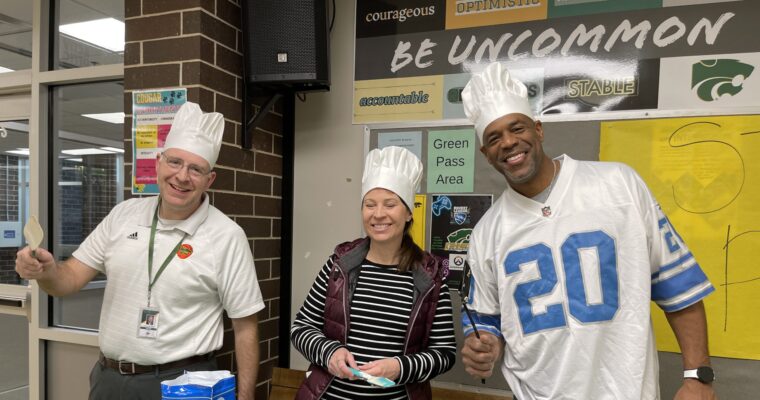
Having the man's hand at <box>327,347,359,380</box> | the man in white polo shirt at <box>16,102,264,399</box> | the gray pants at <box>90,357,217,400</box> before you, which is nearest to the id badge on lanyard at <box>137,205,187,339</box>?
the man in white polo shirt at <box>16,102,264,399</box>

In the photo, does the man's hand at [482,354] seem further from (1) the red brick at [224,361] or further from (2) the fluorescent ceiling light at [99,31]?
(2) the fluorescent ceiling light at [99,31]

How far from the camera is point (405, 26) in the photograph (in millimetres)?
2127

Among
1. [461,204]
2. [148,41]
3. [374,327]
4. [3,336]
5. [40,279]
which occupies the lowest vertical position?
[3,336]

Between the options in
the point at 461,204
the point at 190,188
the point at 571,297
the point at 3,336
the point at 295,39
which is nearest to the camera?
the point at 571,297

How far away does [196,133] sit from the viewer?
5.02 ft

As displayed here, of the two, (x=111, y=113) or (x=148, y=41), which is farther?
(x=111, y=113)

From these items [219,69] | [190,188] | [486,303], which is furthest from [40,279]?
[486,303]

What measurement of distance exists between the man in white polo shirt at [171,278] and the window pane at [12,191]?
1.38 m

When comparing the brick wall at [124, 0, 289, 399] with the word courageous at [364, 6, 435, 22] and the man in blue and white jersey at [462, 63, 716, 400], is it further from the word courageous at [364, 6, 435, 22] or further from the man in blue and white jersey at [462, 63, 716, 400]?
the man in blue and white jersey at [462, 63, 716, 400]

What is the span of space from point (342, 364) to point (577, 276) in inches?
27.6

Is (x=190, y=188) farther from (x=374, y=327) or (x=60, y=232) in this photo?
(x=60, y=232)

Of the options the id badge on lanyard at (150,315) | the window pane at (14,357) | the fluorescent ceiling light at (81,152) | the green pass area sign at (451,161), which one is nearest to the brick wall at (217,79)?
the id badge on lanyard at (150,315)

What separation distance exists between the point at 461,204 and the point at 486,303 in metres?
0.74

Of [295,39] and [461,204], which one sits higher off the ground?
[295,39]
